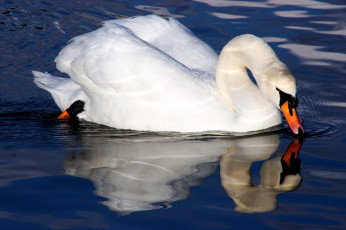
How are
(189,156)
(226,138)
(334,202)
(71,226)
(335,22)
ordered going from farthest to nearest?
(335,22) < (226,138) < (189,156) < (334,202) < (71,226)

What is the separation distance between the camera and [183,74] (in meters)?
7.41

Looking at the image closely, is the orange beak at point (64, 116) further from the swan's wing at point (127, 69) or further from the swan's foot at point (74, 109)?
the swan's wing at point (127, 69)

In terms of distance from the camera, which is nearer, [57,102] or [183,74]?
[183,74]

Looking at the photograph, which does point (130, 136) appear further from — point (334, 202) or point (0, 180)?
Answer: point (334, 202)

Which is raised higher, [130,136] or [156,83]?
[156,83]

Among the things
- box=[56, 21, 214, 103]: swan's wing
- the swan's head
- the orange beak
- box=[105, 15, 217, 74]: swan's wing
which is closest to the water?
the orange beak

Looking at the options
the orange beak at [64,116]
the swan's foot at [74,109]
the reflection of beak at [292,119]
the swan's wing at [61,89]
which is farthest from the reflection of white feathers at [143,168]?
the swan's wing at [61,89]

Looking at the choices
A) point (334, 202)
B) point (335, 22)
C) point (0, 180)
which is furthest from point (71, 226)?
point (335, 22)

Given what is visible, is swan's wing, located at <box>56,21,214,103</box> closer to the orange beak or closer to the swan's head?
the orange beak

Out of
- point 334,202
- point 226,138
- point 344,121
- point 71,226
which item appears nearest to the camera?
point 71,226

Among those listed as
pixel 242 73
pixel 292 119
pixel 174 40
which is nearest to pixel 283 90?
pixel 292 119

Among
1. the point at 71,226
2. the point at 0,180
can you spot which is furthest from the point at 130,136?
the point at 71,226

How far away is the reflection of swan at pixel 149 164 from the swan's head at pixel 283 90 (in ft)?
1.15

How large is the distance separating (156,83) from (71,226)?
2.45 metres
